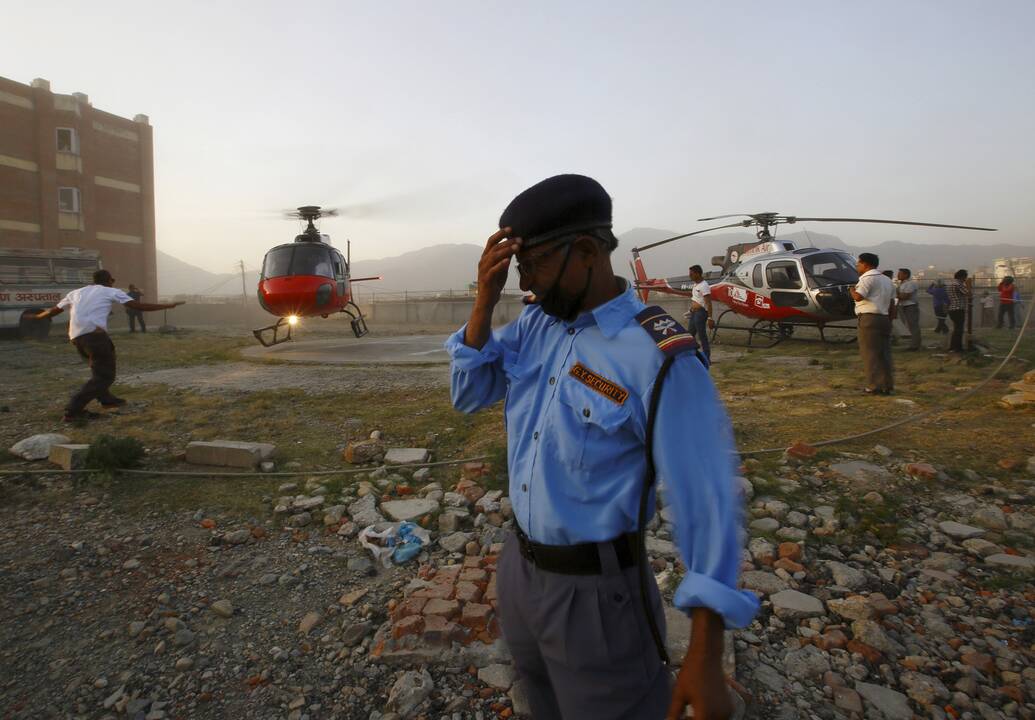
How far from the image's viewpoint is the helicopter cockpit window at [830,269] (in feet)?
38.5

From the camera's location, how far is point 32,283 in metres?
16.8

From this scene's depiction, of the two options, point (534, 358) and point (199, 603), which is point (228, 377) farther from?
point (534, 358)

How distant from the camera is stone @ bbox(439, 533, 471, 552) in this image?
11.9 feet

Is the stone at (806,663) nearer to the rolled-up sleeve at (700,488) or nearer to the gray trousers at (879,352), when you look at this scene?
the rolled-up sleeve at (700,488)

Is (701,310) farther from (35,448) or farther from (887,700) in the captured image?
(35,448)

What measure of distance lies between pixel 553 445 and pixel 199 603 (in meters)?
2.75

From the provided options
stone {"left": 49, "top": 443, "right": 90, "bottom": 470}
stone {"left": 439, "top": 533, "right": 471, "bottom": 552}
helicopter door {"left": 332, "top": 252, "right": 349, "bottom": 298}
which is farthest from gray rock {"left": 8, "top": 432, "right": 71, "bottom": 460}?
helicopter door {"left": 332, "top": 252, "right": 349, "bottom": 298}

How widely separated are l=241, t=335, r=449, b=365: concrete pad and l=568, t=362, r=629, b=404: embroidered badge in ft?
32.0

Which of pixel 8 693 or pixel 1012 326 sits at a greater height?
pixel 1012 326

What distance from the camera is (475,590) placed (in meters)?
3.00

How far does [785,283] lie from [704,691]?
12817mm

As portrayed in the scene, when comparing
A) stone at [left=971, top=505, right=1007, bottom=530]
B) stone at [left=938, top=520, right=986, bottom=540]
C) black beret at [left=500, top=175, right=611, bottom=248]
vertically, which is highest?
black beret at [left=500, top=175, right=611, bottom=248]

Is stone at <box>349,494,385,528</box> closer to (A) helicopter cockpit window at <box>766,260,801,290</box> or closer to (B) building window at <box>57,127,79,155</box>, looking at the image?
(A) helicopter cockpit window at <box>766,260,801,290</box>

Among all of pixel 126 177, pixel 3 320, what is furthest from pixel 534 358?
pixel 126 177
